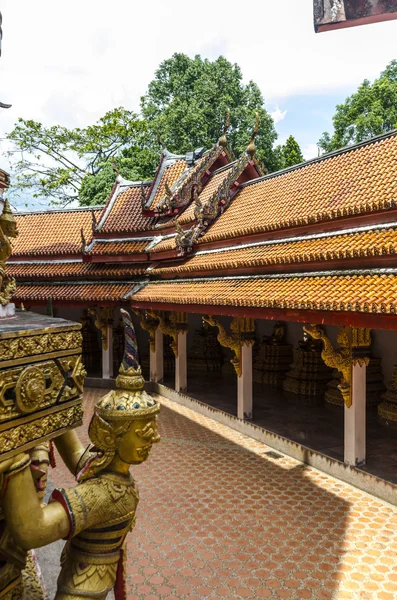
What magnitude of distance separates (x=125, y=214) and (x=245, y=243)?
7.59 metres

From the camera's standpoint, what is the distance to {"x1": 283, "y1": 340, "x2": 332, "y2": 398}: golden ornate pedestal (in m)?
13.7

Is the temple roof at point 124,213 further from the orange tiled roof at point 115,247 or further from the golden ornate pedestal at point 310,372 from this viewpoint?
Answer: the golden ornate pedestal at point 310,372

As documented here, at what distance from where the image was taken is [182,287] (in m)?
12.6

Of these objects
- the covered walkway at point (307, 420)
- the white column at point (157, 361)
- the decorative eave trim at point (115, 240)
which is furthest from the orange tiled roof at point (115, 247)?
the covered walkway at point (307, 420)

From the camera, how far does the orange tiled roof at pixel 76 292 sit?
1548 cm

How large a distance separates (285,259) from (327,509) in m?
4.48

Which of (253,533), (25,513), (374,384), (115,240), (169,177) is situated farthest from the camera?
(169,177)

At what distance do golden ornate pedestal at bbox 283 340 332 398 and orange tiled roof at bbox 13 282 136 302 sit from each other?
582 centimetres

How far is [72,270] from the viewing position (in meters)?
17.1

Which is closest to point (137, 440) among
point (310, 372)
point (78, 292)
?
point (310, 372)

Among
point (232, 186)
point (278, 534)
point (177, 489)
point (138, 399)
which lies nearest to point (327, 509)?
point (278, 534)

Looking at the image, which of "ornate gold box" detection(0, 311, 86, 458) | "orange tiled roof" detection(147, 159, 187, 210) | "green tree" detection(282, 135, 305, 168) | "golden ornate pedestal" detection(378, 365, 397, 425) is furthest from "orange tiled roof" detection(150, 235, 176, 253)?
"green tree" detection(282, 135, 305, 168)

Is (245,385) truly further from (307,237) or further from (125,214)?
(125,214)

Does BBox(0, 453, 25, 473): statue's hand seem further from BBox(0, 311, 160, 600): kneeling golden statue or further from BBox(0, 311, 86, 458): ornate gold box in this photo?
BBox(0, 311, 160, 600): kneeling golden statue
